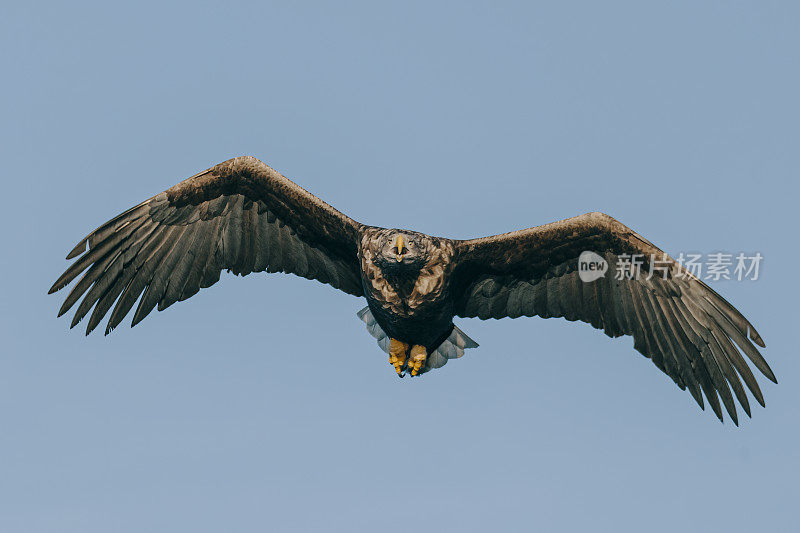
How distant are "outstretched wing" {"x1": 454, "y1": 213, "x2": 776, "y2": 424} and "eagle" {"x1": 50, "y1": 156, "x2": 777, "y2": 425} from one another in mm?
12

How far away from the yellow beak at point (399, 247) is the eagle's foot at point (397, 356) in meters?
1.70

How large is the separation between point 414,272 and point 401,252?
31 cm

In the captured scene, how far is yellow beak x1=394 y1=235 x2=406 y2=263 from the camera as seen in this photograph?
1176 cm

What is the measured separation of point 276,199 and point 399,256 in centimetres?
177

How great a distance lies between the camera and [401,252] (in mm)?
11812

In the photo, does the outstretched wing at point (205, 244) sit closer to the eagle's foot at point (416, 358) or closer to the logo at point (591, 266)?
the eagle's foot at point (416, 358)

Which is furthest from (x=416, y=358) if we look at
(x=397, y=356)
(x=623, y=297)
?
(x=623, y=297)

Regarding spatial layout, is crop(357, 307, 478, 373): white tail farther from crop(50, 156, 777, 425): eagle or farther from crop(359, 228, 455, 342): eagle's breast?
crop(359, 228, 455, 342): eagle's breast

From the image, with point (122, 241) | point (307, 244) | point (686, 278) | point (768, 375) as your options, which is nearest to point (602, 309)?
point (686, 278)

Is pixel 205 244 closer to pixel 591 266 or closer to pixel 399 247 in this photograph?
pixel 399 247

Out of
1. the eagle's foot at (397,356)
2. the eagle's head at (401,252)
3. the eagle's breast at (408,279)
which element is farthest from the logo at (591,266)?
the eagle's foot at (397,356)

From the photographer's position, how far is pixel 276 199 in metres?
12.9

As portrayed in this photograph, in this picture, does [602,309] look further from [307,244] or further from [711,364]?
[307,244]

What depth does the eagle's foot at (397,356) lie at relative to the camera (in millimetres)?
13289
